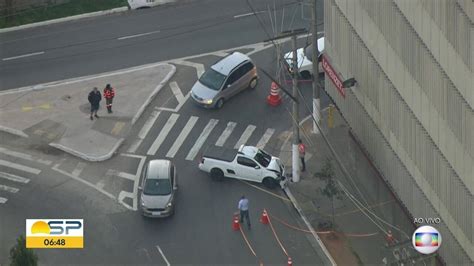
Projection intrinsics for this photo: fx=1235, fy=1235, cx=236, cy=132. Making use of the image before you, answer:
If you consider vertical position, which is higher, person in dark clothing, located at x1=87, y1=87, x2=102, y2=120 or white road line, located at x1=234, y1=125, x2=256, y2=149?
person in dark clothing, located at x1=87, y1=87, x2=102, y2=120

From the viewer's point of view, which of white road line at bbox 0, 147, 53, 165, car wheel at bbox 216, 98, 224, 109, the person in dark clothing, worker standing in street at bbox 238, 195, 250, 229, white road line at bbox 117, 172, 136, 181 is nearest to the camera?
worker standing in street at bbox 238, 195, 250, 229

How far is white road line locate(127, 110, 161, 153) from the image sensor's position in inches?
2490

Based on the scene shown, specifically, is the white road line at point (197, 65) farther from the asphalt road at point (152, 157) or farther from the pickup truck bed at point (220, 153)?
the pickup truck bed at point (220, 153)

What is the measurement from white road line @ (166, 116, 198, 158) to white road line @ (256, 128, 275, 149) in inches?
150

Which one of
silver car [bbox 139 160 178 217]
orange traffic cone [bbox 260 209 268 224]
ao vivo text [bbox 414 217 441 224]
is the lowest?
ao vivo text [bbox 414 217 441 224]

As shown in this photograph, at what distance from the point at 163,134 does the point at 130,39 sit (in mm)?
10791

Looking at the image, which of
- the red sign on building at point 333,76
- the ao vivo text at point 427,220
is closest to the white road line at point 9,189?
the red sign on building at point 333,76

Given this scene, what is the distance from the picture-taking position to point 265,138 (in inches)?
2517

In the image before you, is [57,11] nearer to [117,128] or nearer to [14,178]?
[117,128]

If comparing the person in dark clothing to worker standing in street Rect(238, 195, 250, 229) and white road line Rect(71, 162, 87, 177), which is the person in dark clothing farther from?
worker standing in street Rect(238, 195, 250, 229)

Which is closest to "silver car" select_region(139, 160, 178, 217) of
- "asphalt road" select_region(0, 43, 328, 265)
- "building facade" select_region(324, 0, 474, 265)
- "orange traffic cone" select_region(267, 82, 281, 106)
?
"asphalt road" select_region(0, 43, 328, 265)

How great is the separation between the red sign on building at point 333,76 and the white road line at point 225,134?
5985 millimetres

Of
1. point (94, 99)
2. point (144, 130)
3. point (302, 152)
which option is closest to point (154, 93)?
point (144, 130)

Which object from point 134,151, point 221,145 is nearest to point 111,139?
point 134,151
